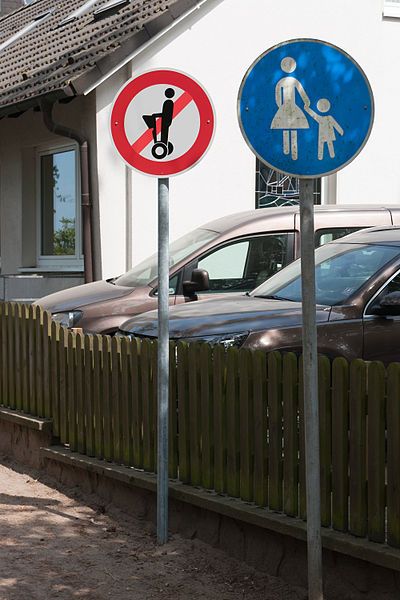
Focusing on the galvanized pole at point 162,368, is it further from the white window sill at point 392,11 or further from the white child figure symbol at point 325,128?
the white window sill at point 392,11

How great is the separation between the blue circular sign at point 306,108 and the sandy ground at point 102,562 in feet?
6.84

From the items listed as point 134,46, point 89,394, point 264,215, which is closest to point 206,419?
point 89,394

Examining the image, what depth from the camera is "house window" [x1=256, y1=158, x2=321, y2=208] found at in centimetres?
1568

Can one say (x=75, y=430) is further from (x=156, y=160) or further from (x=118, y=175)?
(x=118, y=175)

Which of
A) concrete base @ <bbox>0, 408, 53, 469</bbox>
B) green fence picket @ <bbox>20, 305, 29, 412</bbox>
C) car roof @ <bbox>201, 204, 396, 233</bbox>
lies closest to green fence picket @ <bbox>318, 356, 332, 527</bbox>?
concrete base @ <bbox>0, 408, 53, 469</bbox>

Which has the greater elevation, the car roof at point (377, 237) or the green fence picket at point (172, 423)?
the car roof at point (377, 237)

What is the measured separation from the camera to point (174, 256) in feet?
35.0

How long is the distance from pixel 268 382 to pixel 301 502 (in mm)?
664

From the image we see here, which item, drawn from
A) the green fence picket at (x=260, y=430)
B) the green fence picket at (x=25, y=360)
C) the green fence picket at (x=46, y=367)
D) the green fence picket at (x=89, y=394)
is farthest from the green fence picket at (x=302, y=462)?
the green fence picket at (x=25, y=360)

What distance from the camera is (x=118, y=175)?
Answer: 14.8 meters

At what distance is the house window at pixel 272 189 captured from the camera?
15680mm

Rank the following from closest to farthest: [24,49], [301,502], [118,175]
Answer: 1. [301,502]
2. [118,175]
3. [24,49]

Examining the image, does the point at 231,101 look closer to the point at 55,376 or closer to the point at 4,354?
the point at 4,354

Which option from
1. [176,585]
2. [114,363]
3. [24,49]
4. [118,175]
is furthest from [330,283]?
[24,49]
